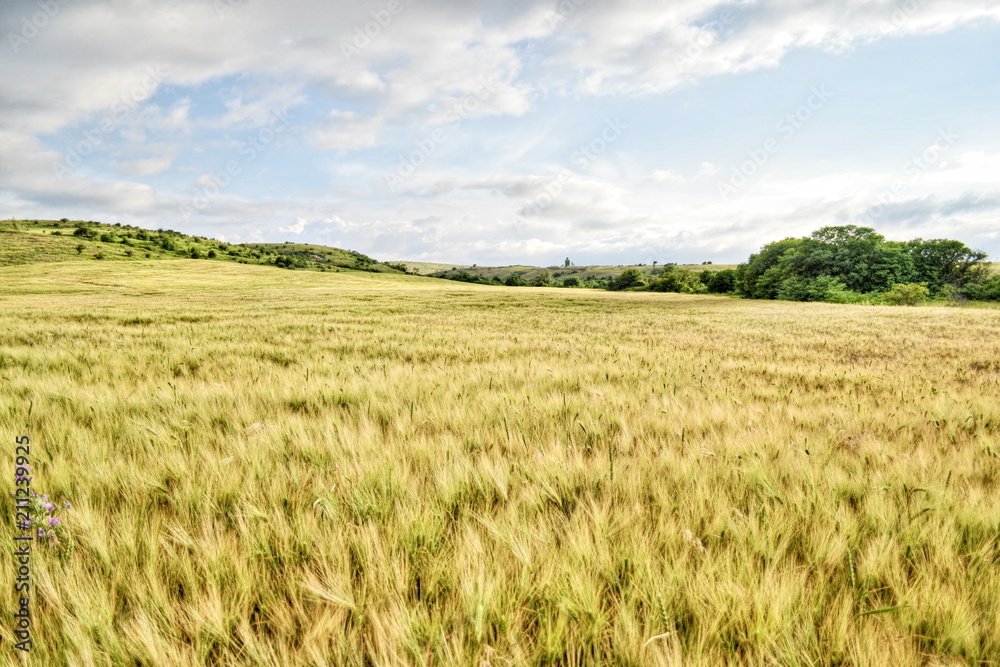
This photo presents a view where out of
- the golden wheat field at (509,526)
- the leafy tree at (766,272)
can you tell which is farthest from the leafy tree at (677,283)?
the golden wheat field at (509,526)

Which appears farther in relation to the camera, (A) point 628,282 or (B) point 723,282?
(A) point 628,282

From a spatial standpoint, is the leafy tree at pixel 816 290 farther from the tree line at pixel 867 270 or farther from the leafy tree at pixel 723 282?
the leafy tree at pixel 723 282

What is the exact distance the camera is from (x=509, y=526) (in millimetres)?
1553

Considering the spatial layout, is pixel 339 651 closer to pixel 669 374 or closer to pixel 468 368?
pixel 468 368

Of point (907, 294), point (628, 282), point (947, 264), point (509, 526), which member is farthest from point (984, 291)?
point (509, 526)

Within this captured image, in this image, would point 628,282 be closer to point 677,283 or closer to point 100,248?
point 677,283

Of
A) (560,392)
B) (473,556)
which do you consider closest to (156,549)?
(473,556)

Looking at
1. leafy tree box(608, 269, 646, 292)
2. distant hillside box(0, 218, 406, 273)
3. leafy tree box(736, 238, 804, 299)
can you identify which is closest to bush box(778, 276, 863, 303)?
leafy tree box(736, 238, 804, 299)

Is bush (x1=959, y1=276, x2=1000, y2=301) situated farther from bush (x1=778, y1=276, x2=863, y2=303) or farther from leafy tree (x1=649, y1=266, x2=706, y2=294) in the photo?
leafy tree (x1=649, y1=266, x2=706, y2=294)

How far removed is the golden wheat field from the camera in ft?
3.62

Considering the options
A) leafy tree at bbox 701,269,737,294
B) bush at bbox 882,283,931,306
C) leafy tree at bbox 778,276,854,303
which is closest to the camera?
bush at bbox 882,283,931,306

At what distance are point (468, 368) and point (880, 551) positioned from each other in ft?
14.3

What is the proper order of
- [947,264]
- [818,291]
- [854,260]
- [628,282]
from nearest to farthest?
[818,291], [854,260], [947,264], [628,282]

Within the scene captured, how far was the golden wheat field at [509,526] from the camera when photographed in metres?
1.10
